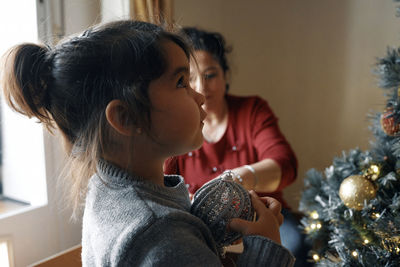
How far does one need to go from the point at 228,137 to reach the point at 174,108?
2.86ft

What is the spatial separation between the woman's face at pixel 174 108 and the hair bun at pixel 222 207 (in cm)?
9

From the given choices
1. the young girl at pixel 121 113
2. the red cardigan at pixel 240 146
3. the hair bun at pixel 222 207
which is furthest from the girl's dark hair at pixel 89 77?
the red cardigan at pixel 240 146

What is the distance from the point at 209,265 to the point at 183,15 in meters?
1.51

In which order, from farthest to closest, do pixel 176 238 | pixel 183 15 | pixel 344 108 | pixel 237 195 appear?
pixel 344 108 < pixel 183 15 < pixel 237 195 < pixel 176 238

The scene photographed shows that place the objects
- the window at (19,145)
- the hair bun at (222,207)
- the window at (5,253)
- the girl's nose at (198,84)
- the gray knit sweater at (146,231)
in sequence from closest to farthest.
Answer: the gray knit sweater at (146,231) < the hair bun at (222,207) < the window at (5,253) < the window at (19,145) < the girl's nose at (198,84)

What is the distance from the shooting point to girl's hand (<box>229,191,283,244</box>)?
58 centimetres

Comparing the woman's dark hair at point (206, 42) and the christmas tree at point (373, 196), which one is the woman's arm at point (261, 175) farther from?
the woman's dark hair at point (206, 42)

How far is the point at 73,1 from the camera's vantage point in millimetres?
1225

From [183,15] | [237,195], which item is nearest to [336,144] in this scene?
[183,15]

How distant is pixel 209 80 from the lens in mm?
1349

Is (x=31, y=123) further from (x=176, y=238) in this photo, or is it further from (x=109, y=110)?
(x=176, y=238)

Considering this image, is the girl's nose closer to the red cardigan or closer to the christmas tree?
the red cardigan

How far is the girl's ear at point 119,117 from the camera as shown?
1.80ft

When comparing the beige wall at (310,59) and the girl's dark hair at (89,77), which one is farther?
the beige wall at (310,59)
